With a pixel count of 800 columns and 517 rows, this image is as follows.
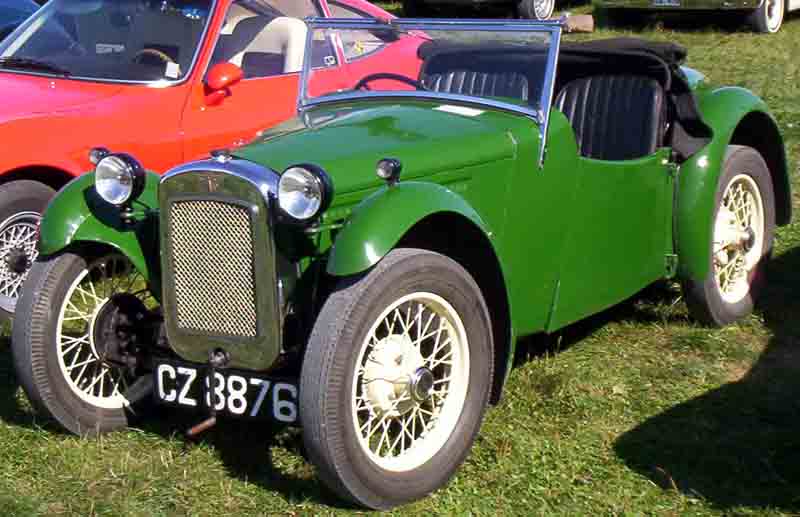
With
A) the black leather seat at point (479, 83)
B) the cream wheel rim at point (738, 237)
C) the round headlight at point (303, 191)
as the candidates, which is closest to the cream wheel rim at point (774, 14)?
the cream wheel rim at point (738, 237)

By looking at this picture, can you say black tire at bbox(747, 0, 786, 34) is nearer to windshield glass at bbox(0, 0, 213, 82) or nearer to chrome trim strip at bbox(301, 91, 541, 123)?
windshield glass at bbox(0, 0, 213, 82)

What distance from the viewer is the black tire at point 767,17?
517 inches

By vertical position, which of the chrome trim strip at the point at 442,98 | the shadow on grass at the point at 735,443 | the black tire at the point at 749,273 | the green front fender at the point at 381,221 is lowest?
the shadow on grass at the point at 735,443

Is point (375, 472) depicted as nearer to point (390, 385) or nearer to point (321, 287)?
point (390, 385)

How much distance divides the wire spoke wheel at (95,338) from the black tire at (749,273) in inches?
96.6

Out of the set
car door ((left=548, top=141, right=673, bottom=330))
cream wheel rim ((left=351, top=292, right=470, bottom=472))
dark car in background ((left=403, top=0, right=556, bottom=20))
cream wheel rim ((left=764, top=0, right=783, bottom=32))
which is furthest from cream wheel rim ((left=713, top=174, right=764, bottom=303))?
dark car in background ((left=403, top=0, right=556, bottom=20))

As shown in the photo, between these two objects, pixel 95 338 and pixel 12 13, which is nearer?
pixel 95 338

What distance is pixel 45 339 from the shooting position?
4.08m

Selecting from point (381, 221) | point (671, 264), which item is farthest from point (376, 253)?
point (671, 264)

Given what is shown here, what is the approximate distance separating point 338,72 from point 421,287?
204 centimetres

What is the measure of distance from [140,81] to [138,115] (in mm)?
259

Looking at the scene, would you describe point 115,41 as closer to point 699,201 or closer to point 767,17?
point 699,201

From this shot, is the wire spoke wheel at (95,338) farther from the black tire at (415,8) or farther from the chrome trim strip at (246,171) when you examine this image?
the black tire at (415,8)

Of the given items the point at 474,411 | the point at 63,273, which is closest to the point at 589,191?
the point at 474,411
